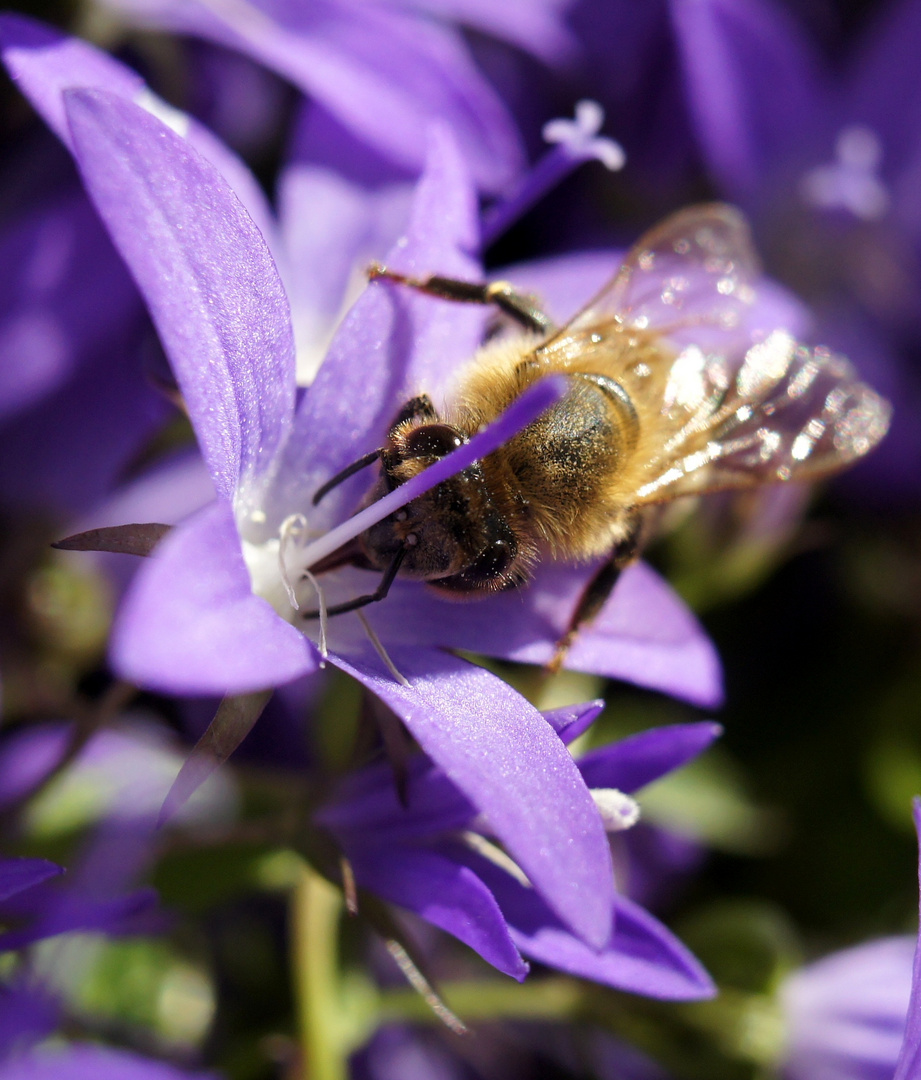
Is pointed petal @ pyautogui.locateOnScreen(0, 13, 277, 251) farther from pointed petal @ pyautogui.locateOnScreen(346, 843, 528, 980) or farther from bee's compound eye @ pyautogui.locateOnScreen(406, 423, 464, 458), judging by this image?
pointed petal @ pyautogui.locateOnScreen(346, 843, 528, 980)

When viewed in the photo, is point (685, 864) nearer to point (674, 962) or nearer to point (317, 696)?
point (317, 696)

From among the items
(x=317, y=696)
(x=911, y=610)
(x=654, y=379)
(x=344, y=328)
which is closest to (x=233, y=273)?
(x=344, y=328)

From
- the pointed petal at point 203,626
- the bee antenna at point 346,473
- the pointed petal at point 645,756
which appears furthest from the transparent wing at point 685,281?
the pointed petal at point 203,626

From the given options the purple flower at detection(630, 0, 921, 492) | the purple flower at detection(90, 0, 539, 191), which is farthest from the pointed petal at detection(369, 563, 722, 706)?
the purple flower at detection(630, 0, 921, 492)

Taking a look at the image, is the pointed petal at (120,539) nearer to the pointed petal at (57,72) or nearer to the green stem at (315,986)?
the pointed petal at (57,72)

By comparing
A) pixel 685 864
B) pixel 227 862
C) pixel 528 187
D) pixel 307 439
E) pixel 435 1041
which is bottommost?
pixel 435 1041

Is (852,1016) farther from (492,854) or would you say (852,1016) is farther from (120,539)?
(120,539)
